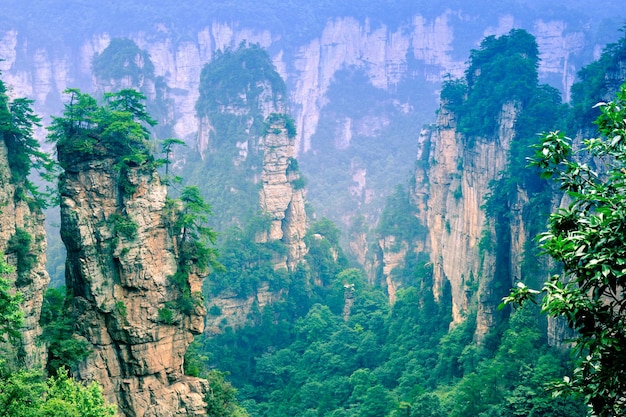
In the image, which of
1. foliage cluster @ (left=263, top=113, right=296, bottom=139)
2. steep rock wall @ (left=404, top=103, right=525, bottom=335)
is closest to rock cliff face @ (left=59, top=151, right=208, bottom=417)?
steep rock wall @ (left=404, top=103, right=525, bottom=335)

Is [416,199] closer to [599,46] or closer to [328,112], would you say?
[599,46]

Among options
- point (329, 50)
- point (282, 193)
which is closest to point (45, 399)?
point (282, 193)

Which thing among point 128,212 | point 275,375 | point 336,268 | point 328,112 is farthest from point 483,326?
point 328,112

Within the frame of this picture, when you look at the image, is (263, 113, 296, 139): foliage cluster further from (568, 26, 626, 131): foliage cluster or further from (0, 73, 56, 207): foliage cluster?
(0, 73, 56, 207): foliage cluster

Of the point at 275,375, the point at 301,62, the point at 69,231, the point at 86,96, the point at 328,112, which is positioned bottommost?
the point at 275,375

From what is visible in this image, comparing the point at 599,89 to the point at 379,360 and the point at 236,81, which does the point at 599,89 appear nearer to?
the point at 379,360
